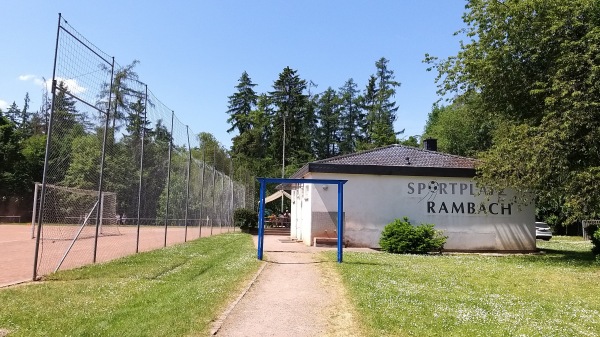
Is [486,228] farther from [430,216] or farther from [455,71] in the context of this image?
[455,71]

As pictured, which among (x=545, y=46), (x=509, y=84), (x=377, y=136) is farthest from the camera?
(x=377, y=136)

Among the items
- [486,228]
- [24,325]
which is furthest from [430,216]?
[24,325]

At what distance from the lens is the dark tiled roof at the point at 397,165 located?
A: 64.4ft

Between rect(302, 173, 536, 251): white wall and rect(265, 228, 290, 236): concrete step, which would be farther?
rect(265, 228, 290, 236): concrete step

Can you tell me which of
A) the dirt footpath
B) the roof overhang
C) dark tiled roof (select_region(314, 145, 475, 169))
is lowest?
the dirt footpath

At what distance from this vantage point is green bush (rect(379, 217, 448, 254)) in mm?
17578

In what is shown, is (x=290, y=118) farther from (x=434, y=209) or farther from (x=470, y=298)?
(x=470, y=298)

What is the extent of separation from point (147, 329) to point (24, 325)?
5.12 feet

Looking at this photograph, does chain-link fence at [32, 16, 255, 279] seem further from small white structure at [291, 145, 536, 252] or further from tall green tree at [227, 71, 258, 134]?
tall green tree at [227, 71, 258, 134]

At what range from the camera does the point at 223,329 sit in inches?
245

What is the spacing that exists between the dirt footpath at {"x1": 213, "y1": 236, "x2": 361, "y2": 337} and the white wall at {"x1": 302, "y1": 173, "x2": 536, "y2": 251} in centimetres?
841

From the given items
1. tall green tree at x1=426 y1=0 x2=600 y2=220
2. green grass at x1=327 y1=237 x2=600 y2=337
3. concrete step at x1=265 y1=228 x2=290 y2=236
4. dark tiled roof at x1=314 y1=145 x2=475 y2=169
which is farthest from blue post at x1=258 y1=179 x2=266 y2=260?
concrete step at x1=265 y1=228 x2=290 y2=236

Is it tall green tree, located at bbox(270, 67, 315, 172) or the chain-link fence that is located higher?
tall green tree, located at bbox(270, 67, 315, 172)

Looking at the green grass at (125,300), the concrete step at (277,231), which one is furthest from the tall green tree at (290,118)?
the green grass at (125,300)
